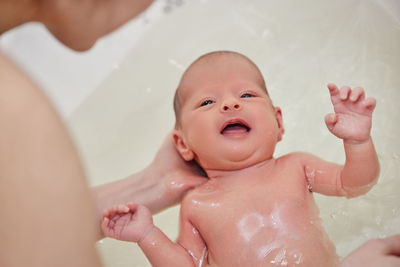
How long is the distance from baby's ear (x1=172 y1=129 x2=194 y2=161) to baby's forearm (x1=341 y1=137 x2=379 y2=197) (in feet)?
0.97

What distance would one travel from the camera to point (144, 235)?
917mm

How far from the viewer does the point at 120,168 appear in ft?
4.42

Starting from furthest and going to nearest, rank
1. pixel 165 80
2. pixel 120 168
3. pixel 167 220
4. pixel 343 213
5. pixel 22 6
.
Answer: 1. pixel 165 80
2. pixel 120 168
3. pixel 167 220
4. pixel 343 213
5. pixel 22 6

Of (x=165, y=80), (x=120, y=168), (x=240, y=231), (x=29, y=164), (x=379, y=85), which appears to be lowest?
(x=120, y=168)

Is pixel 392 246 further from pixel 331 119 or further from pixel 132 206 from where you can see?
pixel 132 206

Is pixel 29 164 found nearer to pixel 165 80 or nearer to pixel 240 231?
pixel 240 231

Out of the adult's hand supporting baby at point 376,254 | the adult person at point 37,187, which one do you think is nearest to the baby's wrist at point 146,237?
the adult's hand supporting baby at point 376,254

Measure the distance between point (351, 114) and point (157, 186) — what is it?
43cm

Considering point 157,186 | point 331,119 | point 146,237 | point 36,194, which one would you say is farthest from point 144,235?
point 36,194

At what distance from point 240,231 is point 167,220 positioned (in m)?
0.32

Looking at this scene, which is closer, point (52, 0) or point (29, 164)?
point (29, 164)

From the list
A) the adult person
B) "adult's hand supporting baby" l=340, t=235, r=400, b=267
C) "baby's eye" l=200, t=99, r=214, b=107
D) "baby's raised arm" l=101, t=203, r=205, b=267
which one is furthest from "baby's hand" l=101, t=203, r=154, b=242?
the adult person

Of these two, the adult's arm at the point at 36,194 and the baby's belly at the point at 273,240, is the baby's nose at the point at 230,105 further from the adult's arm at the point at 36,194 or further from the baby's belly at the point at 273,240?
the adult's arm at the point at 36,194

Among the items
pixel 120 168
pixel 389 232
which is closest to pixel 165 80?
pixel 120 168
